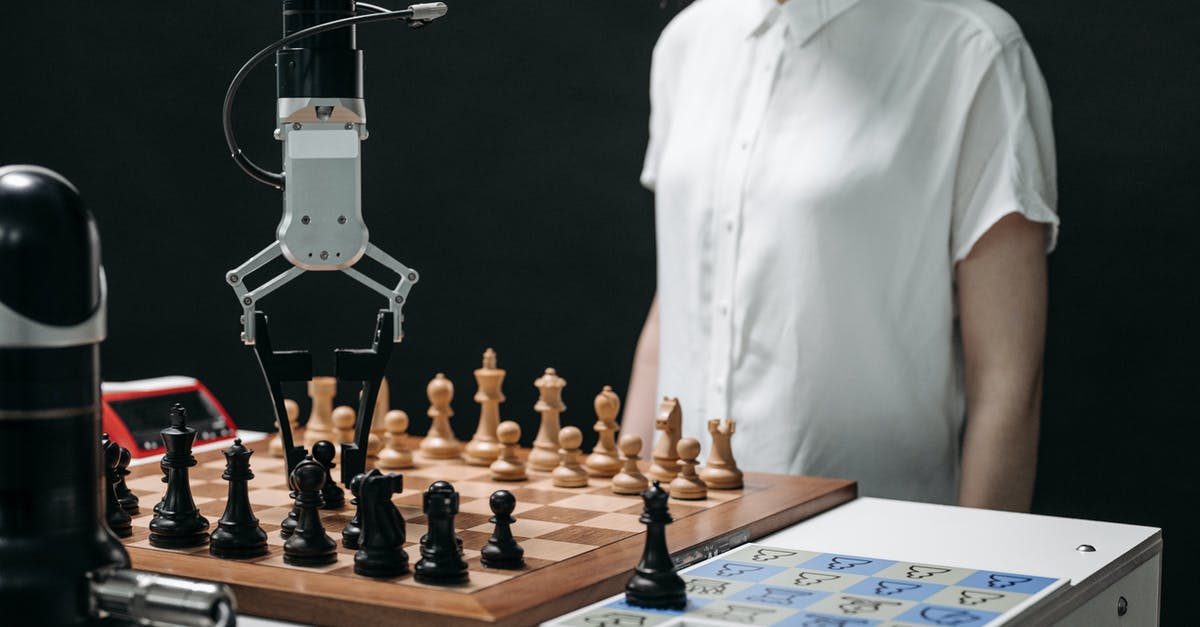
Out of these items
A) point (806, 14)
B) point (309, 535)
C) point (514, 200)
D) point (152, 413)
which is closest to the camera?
point (309, 535)

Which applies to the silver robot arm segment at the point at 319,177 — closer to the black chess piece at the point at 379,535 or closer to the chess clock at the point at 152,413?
the black chess piece at the point at 379,535

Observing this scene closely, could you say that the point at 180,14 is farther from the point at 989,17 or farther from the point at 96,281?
the point at 96,281

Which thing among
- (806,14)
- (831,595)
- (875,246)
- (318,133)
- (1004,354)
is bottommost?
(831,595)

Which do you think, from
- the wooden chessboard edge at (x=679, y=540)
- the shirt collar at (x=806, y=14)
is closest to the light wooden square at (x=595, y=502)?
the wooden chessboard edge at (x=679, y=540)

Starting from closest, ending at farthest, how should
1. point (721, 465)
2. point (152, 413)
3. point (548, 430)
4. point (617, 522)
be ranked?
point (617, 522) → point (721, 465) → point (548, 430) → point (152, 413)

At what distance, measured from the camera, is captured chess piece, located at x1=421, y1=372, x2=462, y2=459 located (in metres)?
2.01

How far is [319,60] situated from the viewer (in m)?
1.50

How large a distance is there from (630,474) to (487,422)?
0.32m

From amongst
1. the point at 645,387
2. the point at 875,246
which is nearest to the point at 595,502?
the point at 875,246

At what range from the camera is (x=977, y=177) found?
2.14m

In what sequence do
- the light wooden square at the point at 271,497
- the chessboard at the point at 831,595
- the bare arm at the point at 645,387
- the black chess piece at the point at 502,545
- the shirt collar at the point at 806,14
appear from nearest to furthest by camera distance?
the chessboard at the point at 831,595 < the black chess piece at the point at 502,545 < the light wooden square at the point at 271,497 < the shirt collar at the point at 806,14 < the bare arm at the point at 645,387

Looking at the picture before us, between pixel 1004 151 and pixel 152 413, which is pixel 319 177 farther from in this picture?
pixel 1004 151

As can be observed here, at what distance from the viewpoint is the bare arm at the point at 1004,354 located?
211cm

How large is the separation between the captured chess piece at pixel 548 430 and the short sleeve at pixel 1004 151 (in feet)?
2.25
